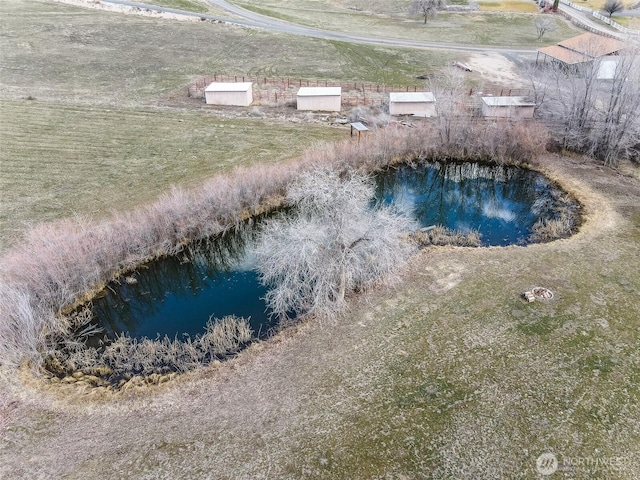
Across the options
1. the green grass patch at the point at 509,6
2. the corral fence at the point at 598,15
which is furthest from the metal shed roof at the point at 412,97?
the green grass patch at the point at 509,6

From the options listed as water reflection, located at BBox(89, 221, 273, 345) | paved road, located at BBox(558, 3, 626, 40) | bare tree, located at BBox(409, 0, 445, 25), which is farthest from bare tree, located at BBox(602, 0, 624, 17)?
water reflection, located at BBox(89, 221, 273, 345)

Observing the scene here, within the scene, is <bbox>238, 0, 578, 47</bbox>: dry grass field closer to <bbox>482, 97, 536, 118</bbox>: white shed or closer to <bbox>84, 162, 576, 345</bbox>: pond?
<bbox>482, 97, 536, 118</bbox>: white shed

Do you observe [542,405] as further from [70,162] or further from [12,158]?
[12,158]

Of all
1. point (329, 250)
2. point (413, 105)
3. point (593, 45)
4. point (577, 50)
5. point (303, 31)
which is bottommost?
point (329, 250)

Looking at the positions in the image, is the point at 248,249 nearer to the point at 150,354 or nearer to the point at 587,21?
the point at 150,354

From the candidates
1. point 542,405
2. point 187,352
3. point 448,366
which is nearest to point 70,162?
point 187,352

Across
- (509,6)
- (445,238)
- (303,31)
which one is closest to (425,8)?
(509,6)

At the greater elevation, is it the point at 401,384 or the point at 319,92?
the point at 319,92
